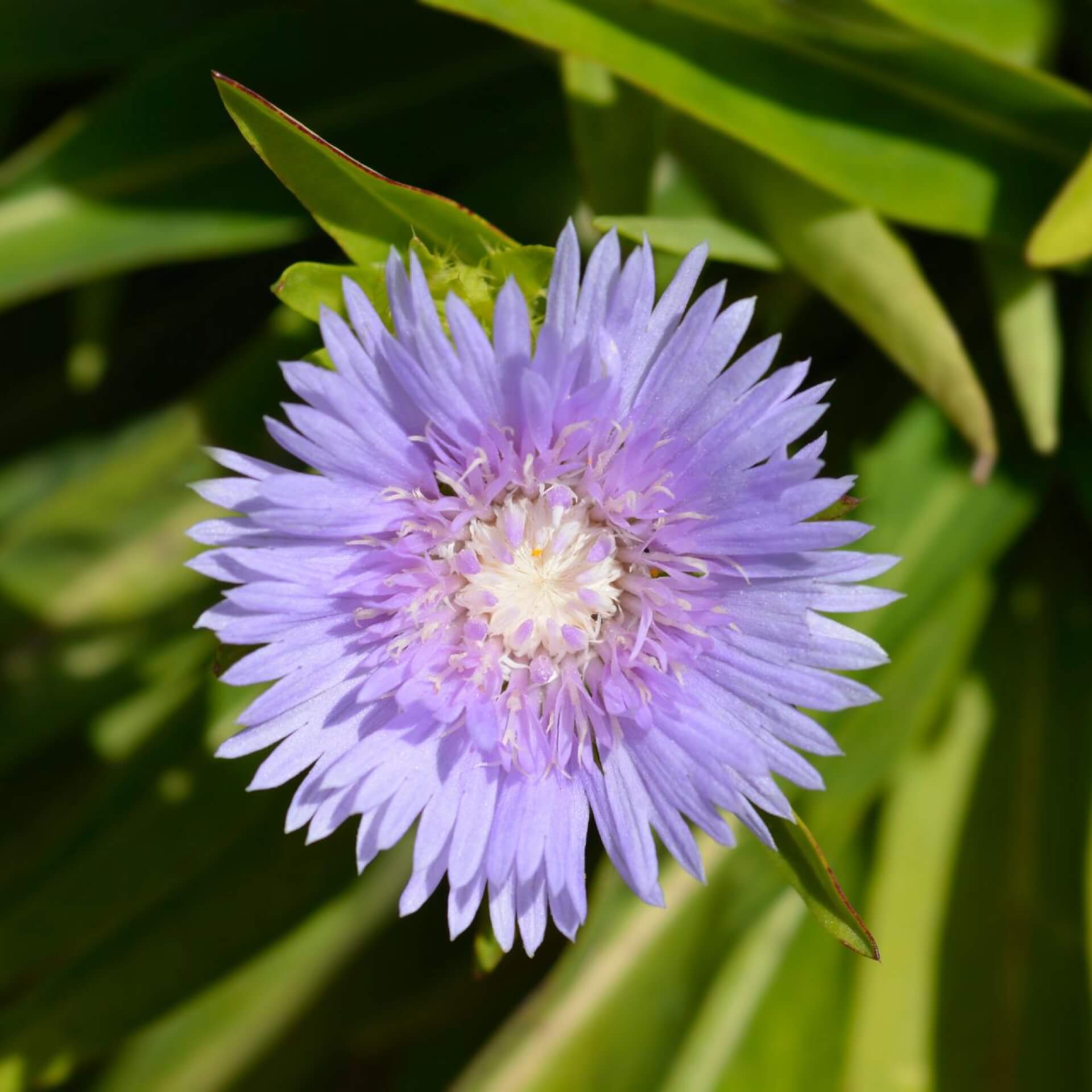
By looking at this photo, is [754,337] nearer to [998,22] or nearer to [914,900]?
[998,22]

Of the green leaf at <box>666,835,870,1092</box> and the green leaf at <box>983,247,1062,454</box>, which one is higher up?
the green leaf at <box>983,247,1062,454</box>

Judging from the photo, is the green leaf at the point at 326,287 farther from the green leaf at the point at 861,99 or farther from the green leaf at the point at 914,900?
the green leaf at the point at 914,900

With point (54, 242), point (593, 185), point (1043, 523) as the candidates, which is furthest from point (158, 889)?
point (1043, 523)

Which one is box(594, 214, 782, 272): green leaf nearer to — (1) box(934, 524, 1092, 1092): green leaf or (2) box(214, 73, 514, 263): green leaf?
(2) box(214, 73, 514, 263): green leaf

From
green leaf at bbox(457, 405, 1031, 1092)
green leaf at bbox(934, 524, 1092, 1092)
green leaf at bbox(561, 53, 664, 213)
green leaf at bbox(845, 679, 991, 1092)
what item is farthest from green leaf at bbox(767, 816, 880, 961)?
green leaf at bbox(934, 524, 1092, 1092)

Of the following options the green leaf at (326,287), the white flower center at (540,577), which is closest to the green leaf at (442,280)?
the green leaf at (326,287)
